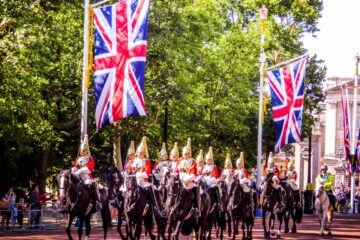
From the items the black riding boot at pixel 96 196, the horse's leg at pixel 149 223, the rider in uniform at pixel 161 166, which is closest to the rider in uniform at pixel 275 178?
the rider in uniform at pixel 161 166

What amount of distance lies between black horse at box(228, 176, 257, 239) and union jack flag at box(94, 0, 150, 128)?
20.6 feet

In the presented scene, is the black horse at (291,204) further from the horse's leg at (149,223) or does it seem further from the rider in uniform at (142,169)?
the rider in uniform at (142,169)

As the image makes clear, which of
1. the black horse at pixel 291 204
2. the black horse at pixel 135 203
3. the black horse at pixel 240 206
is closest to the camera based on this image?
the black horse at pixel 135 203

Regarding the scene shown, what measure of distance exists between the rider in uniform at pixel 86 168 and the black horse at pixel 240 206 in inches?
207

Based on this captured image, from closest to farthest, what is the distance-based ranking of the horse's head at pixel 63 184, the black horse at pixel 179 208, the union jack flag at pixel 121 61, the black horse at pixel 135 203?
the black horse at pixel 179 208 < the union jack flag at pixel 121 61 < the black horse at pixel 135 203 < the horse's head at pixel 63 184

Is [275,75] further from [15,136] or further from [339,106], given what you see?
[339,106]

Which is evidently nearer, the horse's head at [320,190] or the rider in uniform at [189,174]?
the rider in uniform at [189,174]

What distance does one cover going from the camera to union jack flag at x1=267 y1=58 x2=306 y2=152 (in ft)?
137

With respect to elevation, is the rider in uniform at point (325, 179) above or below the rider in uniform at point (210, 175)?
above

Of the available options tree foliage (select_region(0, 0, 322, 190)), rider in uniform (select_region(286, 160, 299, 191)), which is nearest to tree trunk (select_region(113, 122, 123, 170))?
tree foliage (select_region(0, 0, 322, 190))

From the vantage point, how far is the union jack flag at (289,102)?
4162cm

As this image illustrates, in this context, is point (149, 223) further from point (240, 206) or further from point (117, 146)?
point (117, 146)

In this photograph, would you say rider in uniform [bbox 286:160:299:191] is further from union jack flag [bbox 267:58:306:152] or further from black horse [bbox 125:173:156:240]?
black horse [bbox 125:173:156:240]

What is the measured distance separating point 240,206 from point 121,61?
24.3 ft
